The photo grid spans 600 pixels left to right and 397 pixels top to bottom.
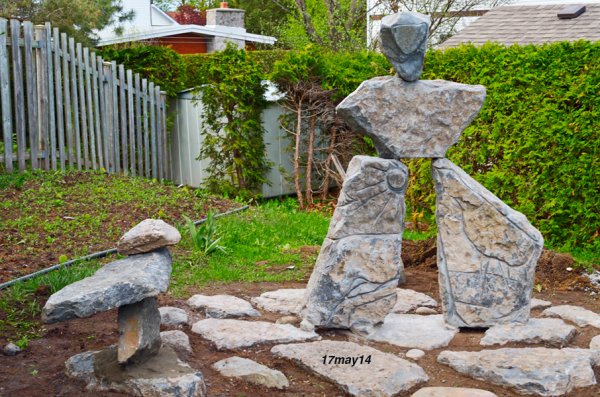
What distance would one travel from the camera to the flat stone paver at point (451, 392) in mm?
4461

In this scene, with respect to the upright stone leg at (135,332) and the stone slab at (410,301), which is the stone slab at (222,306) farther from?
the upright stone leg at (135,332)

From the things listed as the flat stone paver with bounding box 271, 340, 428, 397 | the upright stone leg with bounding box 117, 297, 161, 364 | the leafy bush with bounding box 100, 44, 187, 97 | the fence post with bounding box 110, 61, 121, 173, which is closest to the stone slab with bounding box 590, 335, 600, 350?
the flat stone paver with bounding box 271, 340, 428, 397

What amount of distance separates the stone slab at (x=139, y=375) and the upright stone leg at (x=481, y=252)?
83.2 inches

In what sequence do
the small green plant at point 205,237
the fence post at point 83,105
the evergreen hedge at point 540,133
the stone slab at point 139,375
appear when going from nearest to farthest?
the stone slab at point 139,375 → the small green plant at point 205,237 → the evergreen hedge at point 540,133 → the fence post at point 83,105

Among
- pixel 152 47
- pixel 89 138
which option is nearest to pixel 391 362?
pixel 89 138

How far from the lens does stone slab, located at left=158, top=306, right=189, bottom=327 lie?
552 cm

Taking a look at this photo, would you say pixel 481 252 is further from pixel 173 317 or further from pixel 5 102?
pixel 5 102

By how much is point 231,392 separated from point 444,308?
6.27 ft

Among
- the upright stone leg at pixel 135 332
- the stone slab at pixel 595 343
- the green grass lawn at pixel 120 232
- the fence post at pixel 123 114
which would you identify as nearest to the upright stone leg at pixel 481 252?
the stone slab at pixel 595 343

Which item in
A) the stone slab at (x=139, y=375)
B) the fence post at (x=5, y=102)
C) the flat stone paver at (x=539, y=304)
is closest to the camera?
the stone slab at (x=139, y=375)

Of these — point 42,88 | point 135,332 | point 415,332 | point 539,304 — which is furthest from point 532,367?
point 42,88

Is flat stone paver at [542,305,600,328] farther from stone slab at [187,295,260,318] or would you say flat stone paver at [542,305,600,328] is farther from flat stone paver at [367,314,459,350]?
stone slab at [187,295,260,318]

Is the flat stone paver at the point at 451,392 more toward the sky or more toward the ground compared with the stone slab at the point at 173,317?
more toward the ground

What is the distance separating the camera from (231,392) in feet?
14.6
